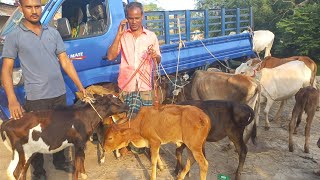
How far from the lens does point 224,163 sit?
4.64 metres

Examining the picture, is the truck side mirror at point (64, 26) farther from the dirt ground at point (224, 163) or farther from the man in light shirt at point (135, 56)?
the dirt ground at point (224, 163)

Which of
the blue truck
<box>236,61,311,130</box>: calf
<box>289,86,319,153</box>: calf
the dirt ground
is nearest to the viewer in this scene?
the dirt ground

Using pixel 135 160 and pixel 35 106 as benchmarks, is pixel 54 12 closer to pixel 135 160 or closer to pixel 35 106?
pixel 35 106

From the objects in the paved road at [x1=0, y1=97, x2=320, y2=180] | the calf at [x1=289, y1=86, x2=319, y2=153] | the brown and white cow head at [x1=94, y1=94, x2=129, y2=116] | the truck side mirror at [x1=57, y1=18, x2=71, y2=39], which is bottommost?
the paved road at [x1=0, y1=97, x2=320, y2=180]

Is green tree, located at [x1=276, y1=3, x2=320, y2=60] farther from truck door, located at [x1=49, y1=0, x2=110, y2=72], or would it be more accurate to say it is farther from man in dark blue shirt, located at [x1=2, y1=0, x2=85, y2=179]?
man in dark blue shirt, located at [x1=2, y1=0, x2=85, y2=179]

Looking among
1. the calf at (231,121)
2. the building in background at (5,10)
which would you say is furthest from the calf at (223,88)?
the building in background at (5,10)

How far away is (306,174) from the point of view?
13.9 feet

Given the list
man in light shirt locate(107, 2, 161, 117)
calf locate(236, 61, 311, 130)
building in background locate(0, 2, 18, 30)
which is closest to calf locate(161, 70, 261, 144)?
calf locate(236, 61, 311, 130)

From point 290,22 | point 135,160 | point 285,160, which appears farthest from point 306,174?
point 290,22

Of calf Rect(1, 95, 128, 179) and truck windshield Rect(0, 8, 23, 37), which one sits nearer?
calf Rect(1, 95, 128, 179)

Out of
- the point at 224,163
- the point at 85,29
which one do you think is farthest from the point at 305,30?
the point at 85,29

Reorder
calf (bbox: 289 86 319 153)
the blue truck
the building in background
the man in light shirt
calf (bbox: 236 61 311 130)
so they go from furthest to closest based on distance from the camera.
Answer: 1. the building in background
2. calf (bbox: 236 61 311 130)
3. calf (bbox: 289 86 319 153)
4. the blue truck
5. the man in light shirt

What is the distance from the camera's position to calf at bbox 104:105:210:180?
348cm

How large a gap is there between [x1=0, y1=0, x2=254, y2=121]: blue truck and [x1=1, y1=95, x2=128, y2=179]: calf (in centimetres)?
103
